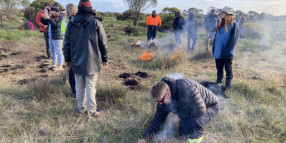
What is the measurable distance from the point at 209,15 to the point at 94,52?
20.7 feet

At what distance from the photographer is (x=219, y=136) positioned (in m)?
2.84

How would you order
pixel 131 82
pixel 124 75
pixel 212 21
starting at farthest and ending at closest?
pixel 212 21 → pixel 124 75 → pixel 131 82

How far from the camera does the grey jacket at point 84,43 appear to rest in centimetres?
288

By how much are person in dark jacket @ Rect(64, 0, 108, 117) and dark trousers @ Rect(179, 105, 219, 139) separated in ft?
5.09

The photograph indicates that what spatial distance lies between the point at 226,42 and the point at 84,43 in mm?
2856

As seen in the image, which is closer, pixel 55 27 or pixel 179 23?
pixel 55 27

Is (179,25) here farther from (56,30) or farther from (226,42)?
(56,30)

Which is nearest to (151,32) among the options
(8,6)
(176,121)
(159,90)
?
(176,121)

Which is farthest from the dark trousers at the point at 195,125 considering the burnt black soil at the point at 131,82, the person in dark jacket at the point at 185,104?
the burnt black soil at the point at 131,82

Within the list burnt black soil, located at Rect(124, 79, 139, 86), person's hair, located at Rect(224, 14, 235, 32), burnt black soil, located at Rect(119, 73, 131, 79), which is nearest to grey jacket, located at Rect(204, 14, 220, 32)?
person's hair, located at Rect(224, 14, 235, 32)

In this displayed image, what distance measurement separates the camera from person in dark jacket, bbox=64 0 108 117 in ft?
9.40

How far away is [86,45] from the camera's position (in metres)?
2.91

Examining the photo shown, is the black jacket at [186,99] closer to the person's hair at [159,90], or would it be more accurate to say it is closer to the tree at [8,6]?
the person's hair at [159,90]

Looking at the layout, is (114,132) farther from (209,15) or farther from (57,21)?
(209,15)
